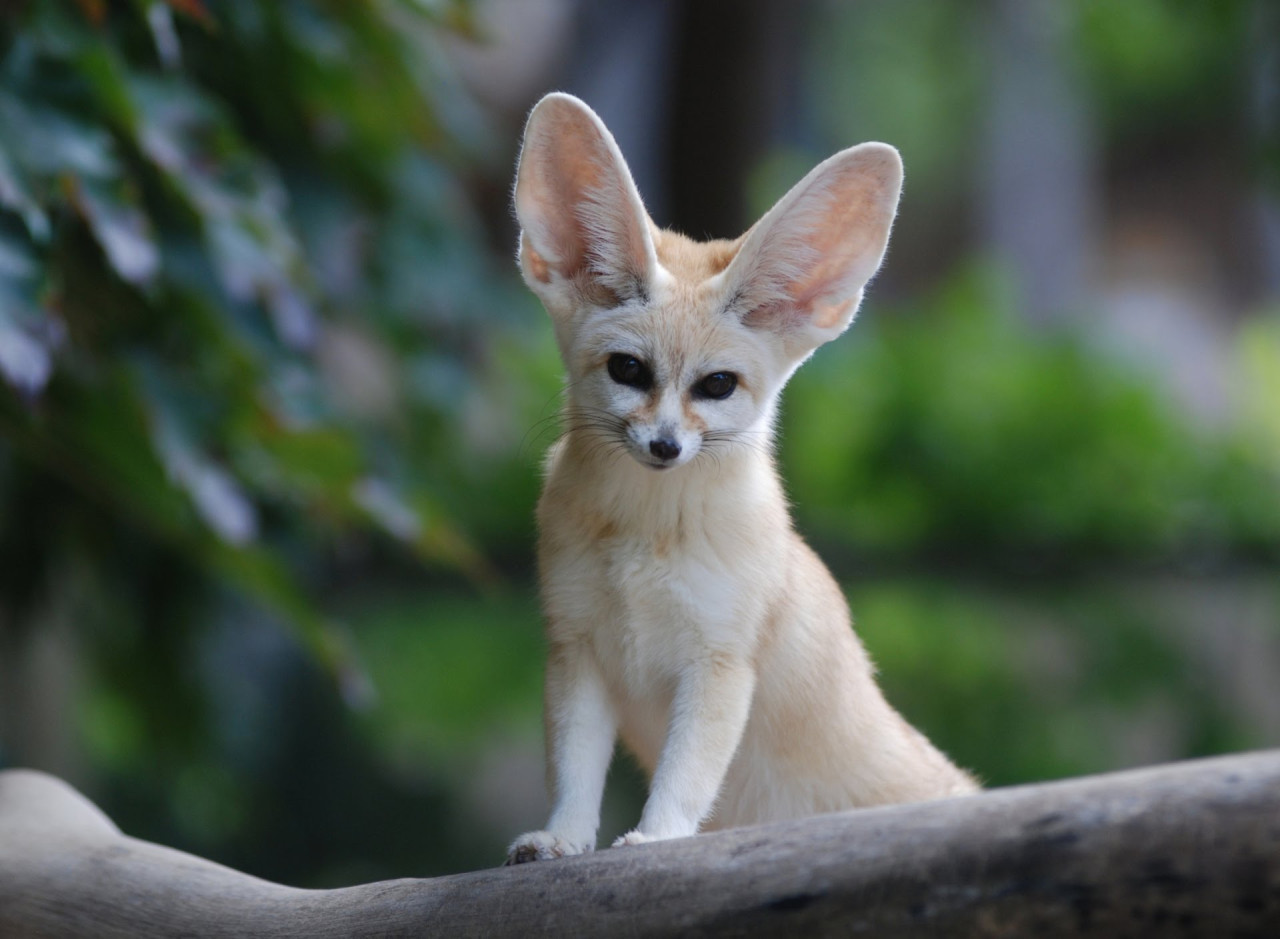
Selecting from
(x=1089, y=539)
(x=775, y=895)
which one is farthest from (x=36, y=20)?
(x=1089, y=539)

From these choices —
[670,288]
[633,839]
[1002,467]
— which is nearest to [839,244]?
[670,288]

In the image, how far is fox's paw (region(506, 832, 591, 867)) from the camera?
194 centimetres

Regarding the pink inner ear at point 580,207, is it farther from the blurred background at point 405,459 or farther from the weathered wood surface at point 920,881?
the weathered wood surface at point 920,881

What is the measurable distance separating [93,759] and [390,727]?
4.03ft

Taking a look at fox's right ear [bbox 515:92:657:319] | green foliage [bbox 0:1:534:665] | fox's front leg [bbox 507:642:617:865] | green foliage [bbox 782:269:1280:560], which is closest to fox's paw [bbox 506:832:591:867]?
fox's front leg [bbox 507:642:617:865]

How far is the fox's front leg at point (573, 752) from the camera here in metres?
1.96

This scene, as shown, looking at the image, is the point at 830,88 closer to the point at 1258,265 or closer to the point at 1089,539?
the point at 1258,265

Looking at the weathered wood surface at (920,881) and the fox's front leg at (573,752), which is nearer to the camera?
the weathered wood surface at (920,881)

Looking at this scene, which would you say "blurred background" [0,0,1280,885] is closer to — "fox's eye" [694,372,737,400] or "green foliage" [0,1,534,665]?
"green foliage" [0,1,534,665]

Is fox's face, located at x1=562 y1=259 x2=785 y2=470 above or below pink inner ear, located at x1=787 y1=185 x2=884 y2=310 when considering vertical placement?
below

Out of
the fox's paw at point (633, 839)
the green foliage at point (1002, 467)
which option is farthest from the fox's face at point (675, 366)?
the green foliage at point (1002, 467)

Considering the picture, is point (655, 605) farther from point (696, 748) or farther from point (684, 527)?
point (696, 748)

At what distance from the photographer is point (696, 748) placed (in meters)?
1.95

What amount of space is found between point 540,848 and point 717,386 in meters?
0.70
